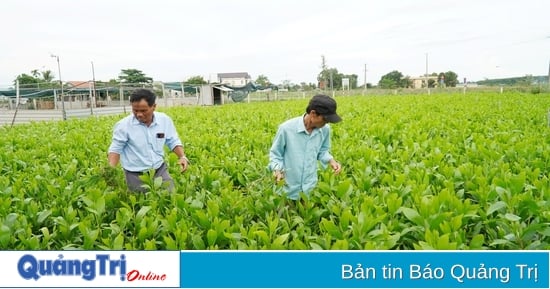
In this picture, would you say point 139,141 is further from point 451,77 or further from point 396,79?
point 451,77

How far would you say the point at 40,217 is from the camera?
10.1ft

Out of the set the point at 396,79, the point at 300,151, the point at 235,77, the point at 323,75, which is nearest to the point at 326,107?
the point at 300,151

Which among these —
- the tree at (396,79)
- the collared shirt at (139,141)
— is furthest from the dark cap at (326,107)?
the tree at (396,79)

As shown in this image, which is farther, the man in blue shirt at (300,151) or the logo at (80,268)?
the man in blue shirt at (300,151)

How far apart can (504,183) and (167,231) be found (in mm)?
2652

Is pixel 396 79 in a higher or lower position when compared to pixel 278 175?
higher

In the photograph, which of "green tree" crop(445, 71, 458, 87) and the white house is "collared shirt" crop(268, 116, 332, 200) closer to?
"green tree" crop(445, 71, 458, 87)

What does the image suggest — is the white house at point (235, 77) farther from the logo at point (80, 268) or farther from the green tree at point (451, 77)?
the logo at point (80, 268)

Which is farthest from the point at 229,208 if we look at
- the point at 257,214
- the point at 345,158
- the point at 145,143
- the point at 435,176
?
the point at 345,158

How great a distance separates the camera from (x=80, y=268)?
7.82 ft

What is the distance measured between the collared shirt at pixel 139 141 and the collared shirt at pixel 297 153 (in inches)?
44.7

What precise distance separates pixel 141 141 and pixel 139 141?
17 millimetres

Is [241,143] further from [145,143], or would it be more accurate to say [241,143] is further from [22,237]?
[22,237]

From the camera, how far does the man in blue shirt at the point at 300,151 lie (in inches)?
122
